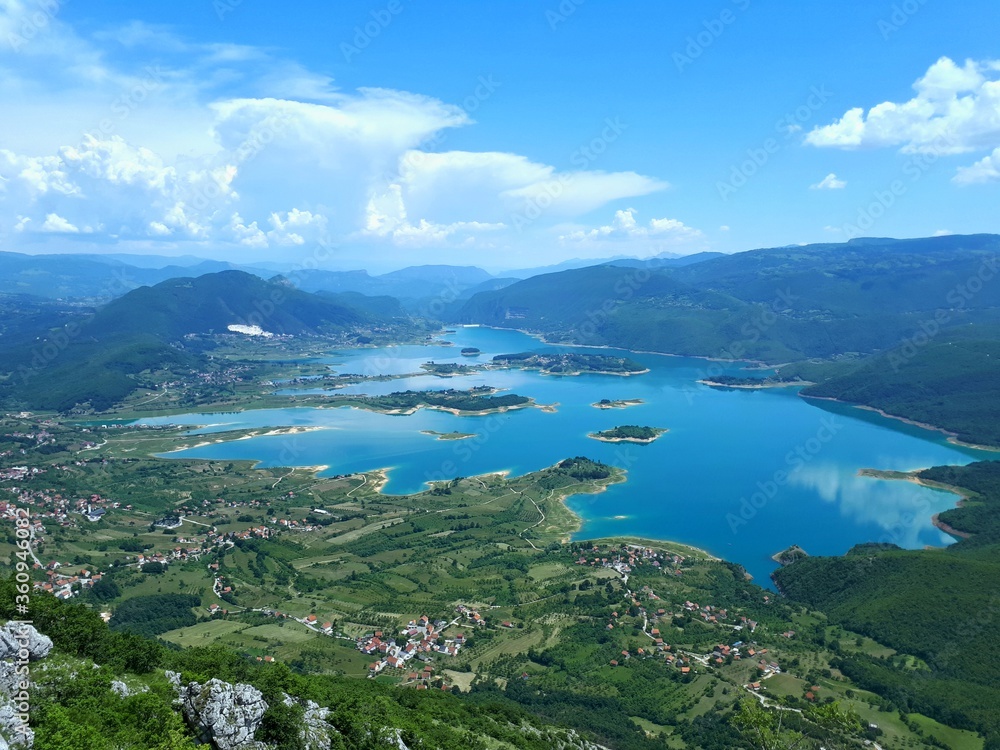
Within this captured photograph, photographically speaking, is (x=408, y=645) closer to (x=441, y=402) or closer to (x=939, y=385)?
(x=441, y=402)

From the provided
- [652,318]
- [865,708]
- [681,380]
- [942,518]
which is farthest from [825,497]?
[652,318]

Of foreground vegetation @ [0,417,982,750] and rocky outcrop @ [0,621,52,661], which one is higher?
rocky outcrop @ [0,621,52,661]

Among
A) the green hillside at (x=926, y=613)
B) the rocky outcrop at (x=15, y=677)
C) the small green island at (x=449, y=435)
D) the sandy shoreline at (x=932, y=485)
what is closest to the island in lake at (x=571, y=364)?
the small green island at (x=449, y=435)

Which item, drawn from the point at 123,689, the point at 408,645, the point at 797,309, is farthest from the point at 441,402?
the point at 797,309

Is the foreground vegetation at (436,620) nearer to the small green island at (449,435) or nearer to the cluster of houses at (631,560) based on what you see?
the cluster of houses at (631,560)

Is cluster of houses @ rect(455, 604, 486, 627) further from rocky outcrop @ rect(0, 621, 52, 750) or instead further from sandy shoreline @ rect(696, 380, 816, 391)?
sandy shoreline @ rect(696, 380, 816, 391)

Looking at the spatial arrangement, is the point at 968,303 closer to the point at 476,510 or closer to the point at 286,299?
the point at 476,510

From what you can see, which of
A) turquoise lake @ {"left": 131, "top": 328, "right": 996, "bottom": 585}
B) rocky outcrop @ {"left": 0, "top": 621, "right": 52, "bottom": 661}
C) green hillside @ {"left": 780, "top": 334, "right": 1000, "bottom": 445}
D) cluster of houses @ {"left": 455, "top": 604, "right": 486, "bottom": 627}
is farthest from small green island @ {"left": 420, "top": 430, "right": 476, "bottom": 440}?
rocky outcrop @ {"left": 0, "top": 621, "right": 52, "bottom": 661}
